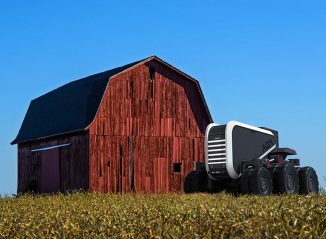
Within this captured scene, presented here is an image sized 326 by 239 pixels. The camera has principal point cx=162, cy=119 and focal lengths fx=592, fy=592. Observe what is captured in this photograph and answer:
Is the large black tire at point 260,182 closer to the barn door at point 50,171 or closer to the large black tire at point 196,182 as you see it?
the large black tire at point 196,182

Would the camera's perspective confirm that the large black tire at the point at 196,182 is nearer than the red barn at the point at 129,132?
Yes

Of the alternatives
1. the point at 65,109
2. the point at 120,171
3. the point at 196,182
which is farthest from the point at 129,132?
the point at 196,182

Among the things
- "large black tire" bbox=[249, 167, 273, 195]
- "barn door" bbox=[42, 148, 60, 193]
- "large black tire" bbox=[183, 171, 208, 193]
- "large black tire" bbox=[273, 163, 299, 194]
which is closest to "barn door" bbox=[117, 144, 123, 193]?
"barn door" bbox=[42, 148, 60, 193]

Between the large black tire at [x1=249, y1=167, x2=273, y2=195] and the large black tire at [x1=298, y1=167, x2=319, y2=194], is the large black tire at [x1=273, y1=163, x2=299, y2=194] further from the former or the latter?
the large black tire at [x1=298, y1=167, x2=319, y2=194]

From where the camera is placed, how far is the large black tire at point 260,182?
76.7 ft

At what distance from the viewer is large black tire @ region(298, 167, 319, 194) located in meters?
25.7

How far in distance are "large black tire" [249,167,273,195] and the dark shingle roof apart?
37.2 ft

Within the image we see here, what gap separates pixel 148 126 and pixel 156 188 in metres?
3.53

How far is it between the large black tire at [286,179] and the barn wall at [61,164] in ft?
36.8

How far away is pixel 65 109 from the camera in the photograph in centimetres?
3556

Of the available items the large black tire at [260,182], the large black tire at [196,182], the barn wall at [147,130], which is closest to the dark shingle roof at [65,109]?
the barn wall at [147,130]

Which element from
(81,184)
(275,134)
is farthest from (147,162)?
(275,134)

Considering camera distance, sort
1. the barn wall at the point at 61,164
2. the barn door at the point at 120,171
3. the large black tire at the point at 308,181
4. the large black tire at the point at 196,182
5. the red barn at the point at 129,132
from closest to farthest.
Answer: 1. the large black tire at the point at 308,181
2. the large black tire at the point at 196,182
3. the red barn at the point at 129,132
4. the barn wall at the point at 61,164
5. the barn door at the point at 120,171

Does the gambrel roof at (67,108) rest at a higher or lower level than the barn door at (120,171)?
higher
